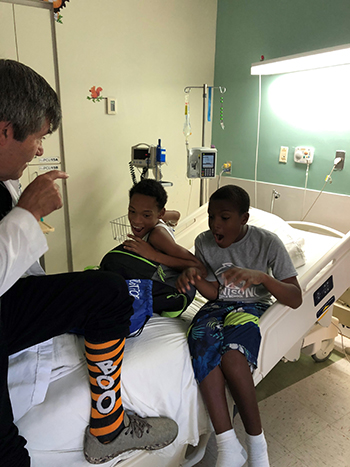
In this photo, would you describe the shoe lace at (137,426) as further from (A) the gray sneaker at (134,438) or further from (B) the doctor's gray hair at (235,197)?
(B) the doctor's gray hair at (235,197)

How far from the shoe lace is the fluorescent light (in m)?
2.23

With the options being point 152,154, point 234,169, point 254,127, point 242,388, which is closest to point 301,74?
point 254,127

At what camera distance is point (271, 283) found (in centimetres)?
150

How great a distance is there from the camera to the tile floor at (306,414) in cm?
170

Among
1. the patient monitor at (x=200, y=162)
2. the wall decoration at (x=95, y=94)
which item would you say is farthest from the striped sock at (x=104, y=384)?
the wall decoration at (x=95, y=94)

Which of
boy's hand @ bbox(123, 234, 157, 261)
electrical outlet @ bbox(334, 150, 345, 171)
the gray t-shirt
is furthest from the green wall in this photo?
boy's hand @ bbox(123, 234, 157, 261)

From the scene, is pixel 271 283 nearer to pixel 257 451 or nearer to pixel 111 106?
pixel 257 451

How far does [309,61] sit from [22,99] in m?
2.09

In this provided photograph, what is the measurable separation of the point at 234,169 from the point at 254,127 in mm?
457

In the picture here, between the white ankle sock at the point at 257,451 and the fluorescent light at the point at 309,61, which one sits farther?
the fluorescent light at the point at 309,61

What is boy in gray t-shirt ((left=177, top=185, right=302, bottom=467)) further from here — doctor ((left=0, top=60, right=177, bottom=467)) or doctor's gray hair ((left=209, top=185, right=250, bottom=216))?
doctor ((left=0, top=60, right=177, bottom=467))

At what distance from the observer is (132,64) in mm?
3252

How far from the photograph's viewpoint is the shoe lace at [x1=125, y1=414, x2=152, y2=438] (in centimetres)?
123

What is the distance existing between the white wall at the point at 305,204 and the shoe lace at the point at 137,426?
2124mm
